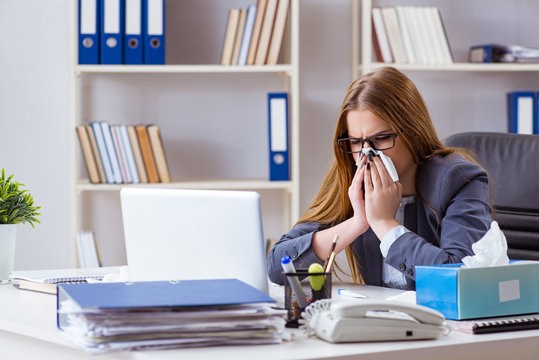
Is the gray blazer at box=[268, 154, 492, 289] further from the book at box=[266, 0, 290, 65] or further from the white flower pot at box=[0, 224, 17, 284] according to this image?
the book at box=[266, 0, 290, 65]

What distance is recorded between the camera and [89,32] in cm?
265

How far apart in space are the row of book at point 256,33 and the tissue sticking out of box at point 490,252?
5.72ft

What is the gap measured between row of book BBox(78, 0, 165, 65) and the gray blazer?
1.26 metres

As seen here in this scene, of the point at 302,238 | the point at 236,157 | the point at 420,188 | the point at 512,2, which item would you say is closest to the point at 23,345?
the point at 302,238

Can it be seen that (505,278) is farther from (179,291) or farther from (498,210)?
(498,210)

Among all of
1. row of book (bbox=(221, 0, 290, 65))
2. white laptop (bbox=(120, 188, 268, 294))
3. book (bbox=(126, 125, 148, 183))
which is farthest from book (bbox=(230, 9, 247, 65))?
white laptop (bbox=(120, 188, 268, 294))

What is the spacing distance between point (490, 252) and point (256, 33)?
71.2 inches

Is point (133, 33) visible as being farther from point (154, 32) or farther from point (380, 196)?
point (380, 196)

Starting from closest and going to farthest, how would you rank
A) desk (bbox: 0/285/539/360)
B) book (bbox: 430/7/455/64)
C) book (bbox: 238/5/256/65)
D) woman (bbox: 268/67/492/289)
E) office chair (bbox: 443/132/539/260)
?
1. desk (bbox: 0/285/539/360)
2. woman (bbox: 268/67/492/289)
3. office chair (bbox: 443/132/539/260)
4. book (bbox: 238/5/256/65)
5. book (bbox: 430/7/455/64)

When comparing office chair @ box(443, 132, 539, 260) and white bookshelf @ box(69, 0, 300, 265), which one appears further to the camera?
white bookshelf @ box(69, 0, 300, 265)

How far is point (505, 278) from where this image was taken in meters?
1.11

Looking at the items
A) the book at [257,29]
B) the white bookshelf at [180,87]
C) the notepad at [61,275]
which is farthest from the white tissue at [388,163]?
the book at [257,29]

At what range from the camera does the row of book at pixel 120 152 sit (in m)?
2.69

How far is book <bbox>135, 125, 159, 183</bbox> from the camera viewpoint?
→ 2.71m
